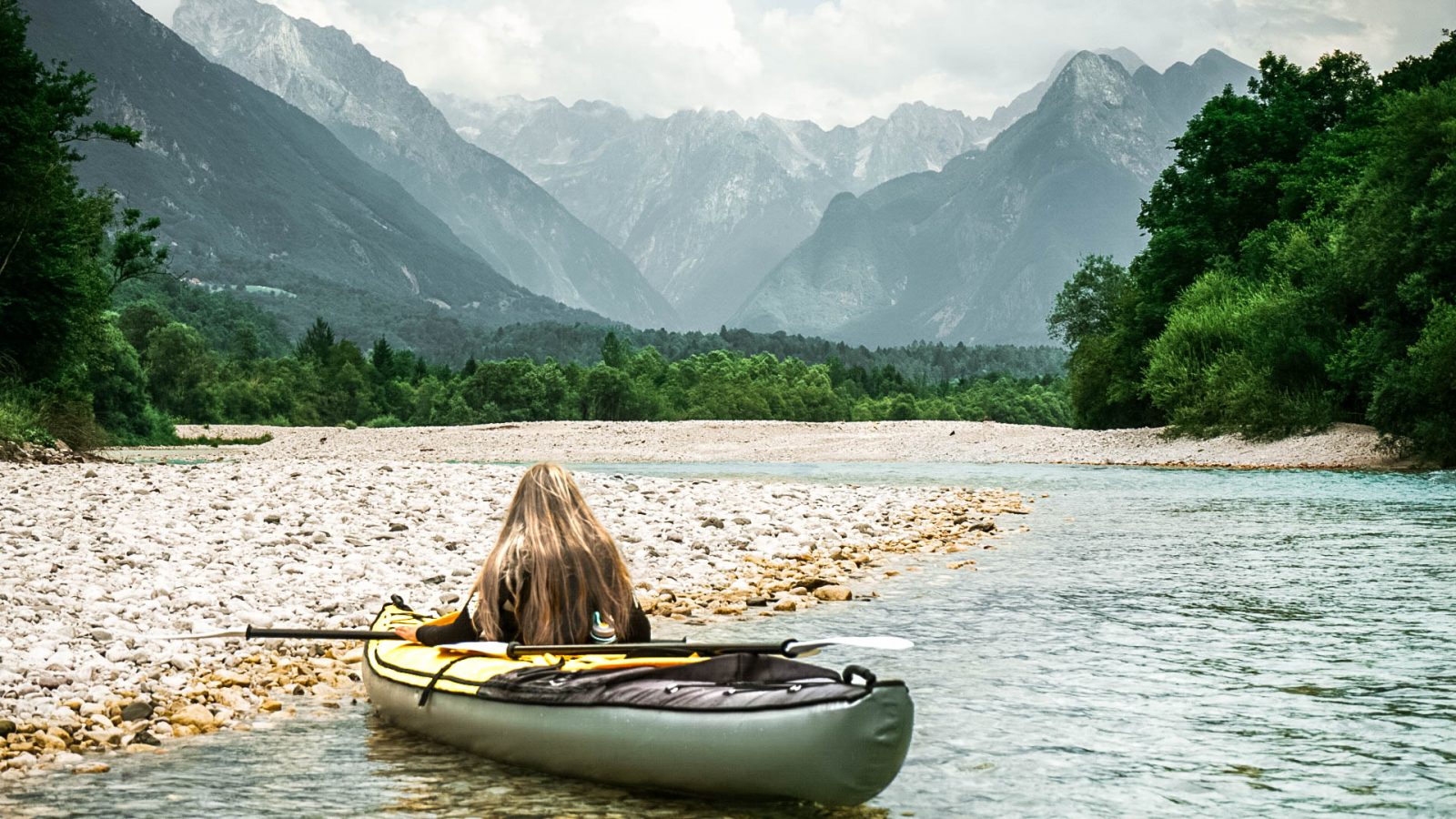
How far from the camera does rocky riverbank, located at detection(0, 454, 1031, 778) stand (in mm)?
8070

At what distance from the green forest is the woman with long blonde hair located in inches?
1127

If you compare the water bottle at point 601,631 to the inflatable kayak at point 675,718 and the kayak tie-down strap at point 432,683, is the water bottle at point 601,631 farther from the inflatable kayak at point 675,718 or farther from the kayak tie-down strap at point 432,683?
the kayak tie-down strap at point 432,683

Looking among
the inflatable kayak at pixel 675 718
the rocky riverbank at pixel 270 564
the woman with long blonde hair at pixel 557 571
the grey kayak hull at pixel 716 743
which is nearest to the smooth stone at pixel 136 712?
the rocky riverbank at pixel 270 564

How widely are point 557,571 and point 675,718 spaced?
146 cm

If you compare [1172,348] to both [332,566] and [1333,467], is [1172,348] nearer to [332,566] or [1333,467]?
[1333,467]

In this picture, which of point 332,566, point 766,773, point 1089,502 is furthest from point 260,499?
point 1089,502

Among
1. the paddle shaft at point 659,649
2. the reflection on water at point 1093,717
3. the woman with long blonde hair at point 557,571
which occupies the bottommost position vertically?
the reflection on water at point 1093,717

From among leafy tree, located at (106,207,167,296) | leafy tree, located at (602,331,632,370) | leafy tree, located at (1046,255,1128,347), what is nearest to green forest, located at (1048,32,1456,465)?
leafy tree, located at (1046,255,1128,347)

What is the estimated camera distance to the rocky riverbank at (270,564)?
26.5 ft

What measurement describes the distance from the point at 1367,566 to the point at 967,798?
10.6 metres

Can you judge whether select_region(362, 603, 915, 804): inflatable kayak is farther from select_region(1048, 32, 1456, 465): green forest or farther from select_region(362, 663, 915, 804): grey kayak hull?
select_region(1048, 32, 1456, 465): green forest

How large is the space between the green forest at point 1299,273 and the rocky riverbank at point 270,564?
50.5ft

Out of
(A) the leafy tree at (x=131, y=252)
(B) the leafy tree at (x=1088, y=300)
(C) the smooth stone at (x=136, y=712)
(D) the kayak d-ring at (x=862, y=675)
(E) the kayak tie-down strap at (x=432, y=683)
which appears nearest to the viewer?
(D) the kayak d-ring at (x=862, y=675)

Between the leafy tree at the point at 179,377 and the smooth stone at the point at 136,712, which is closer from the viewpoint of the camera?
the smooth stone at the point at 136,712
